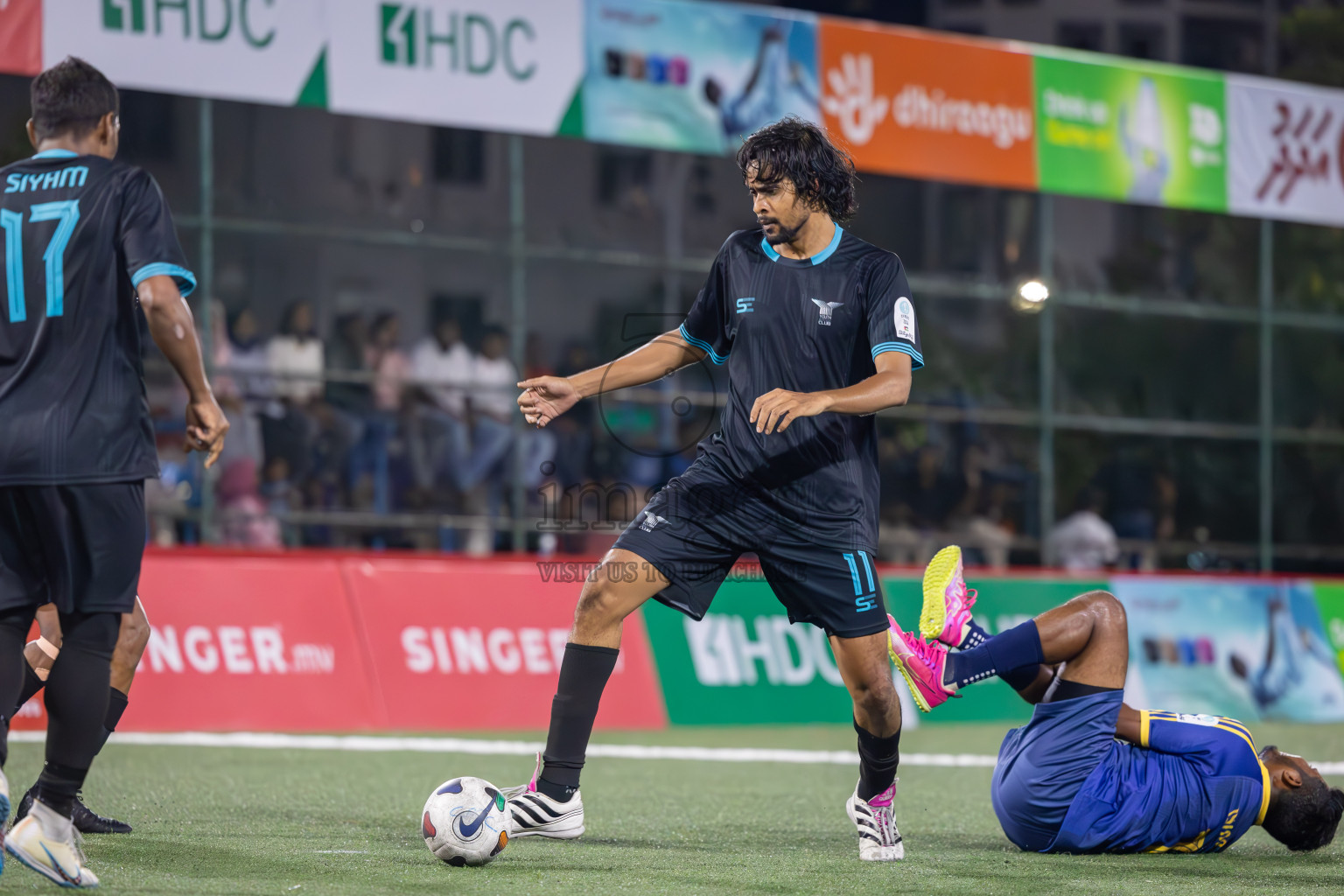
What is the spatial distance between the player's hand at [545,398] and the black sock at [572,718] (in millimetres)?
769

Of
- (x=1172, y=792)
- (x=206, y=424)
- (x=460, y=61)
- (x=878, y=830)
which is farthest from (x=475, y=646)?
(x=206, y=424)

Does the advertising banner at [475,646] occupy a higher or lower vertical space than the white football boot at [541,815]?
lower

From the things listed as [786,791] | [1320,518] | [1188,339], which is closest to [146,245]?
[786,791]

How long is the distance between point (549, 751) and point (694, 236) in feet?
43.5

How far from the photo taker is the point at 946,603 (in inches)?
228

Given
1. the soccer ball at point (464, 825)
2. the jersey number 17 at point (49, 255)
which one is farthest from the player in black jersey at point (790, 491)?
the jersey number 17 at point (49, 255)

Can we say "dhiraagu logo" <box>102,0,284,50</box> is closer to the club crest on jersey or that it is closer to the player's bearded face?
the player's bearded face

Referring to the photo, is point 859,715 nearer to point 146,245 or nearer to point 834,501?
point 834,501

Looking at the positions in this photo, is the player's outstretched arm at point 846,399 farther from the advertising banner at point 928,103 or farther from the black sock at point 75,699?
the advertising banner at point 928,103

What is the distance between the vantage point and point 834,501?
5.45m

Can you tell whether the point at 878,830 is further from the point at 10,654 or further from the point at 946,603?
the point at 10,654

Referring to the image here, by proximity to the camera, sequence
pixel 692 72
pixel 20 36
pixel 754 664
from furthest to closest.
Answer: pixel 692 72 → pixel 754 664 → pixel 20 36

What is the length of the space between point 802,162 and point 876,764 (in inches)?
80.3

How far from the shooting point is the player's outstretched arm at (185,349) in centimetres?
430
